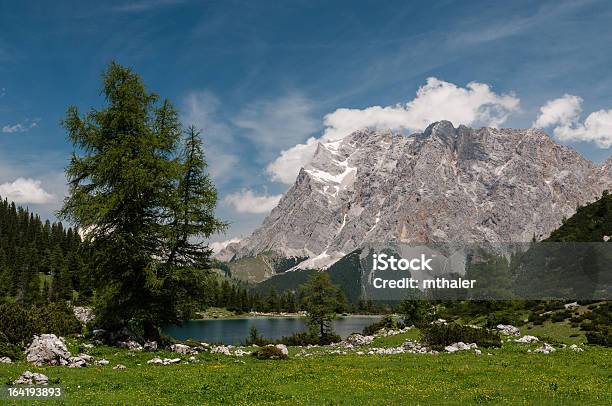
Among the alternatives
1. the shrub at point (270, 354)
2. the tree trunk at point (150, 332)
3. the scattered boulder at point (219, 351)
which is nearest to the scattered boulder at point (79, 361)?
the tree trunk at point (150, 332)

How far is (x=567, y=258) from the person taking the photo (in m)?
76.1

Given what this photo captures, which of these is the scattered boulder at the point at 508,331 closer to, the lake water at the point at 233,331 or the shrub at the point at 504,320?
the shrub at the point at 504,320

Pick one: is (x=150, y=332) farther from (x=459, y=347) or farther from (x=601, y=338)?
(x=601, y=338)

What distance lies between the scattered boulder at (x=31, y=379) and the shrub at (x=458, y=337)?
28.8 metres

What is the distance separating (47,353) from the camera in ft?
84.0

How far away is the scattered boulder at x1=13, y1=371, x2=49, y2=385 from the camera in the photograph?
18703 mm

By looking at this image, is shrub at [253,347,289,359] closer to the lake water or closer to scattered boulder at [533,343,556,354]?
scattered boulder at [533,343,556,354]

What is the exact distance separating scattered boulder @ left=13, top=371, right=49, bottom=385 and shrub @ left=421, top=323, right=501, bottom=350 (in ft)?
94.5

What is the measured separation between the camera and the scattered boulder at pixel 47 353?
25438 millimetres

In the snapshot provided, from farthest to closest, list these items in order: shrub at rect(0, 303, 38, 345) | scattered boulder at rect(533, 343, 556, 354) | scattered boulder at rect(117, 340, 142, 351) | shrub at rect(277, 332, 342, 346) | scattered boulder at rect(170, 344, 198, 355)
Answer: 1. shrub at rect(277, 332, 342, 346)
2. scattered boulder at rect(533, 343, 556, 354)
3. scattered boulder at rect(170, 344, 198, 355)
4. scattered boulder at rect(117, 340, 142, 351)
5. shrub at rect(0, 303, 38, 345)

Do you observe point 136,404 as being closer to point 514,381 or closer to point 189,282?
point 514,381

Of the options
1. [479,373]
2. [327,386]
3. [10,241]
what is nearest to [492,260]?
[479,373]

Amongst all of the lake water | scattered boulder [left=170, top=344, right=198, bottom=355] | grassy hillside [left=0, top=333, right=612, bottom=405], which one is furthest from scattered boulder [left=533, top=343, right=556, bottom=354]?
the lake water

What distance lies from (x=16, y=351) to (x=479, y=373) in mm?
25800
